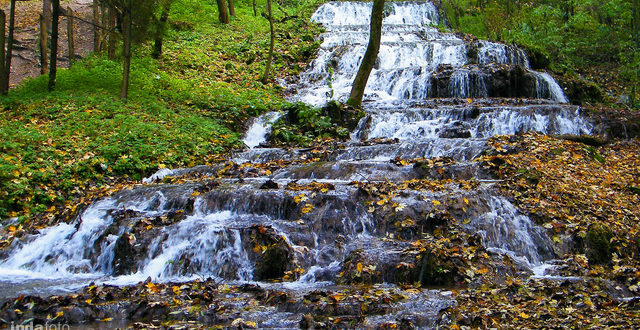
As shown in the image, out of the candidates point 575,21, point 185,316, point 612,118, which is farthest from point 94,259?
point 575,21

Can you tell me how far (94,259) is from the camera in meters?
6.16

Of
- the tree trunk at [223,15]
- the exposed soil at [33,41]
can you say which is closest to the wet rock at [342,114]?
the exposed soil at [33,41]

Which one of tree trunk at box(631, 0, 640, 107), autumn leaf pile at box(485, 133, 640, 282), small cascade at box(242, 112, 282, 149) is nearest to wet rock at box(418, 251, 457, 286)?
autumn leaf pile at box(485, 133, 640, 282)

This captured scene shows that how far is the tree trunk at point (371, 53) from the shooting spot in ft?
38.3

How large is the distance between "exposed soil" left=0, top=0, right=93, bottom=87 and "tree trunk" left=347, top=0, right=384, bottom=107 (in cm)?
1153

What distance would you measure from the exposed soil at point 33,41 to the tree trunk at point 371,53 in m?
11.5

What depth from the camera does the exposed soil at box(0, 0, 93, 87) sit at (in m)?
20.0

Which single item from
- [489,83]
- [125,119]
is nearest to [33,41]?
[125,119]

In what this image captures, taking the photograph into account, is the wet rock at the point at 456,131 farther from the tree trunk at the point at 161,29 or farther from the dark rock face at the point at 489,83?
the tree trunk at the point at 161,29

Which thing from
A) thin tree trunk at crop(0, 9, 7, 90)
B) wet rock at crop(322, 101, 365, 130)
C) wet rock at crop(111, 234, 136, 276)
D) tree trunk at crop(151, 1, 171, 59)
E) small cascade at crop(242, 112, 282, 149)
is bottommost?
wet rock at crop(111, 234, 136, 276)

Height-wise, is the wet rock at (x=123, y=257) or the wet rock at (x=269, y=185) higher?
the wet rock at (x=269, y=185)

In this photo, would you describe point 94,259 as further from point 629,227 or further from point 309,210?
point 629,227

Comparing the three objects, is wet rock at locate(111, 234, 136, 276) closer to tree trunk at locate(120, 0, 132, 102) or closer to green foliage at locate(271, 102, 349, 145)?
green foliage at locate(271, 102, 349, 145)

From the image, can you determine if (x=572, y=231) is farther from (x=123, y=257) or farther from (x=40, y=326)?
(x=40, y=326)
